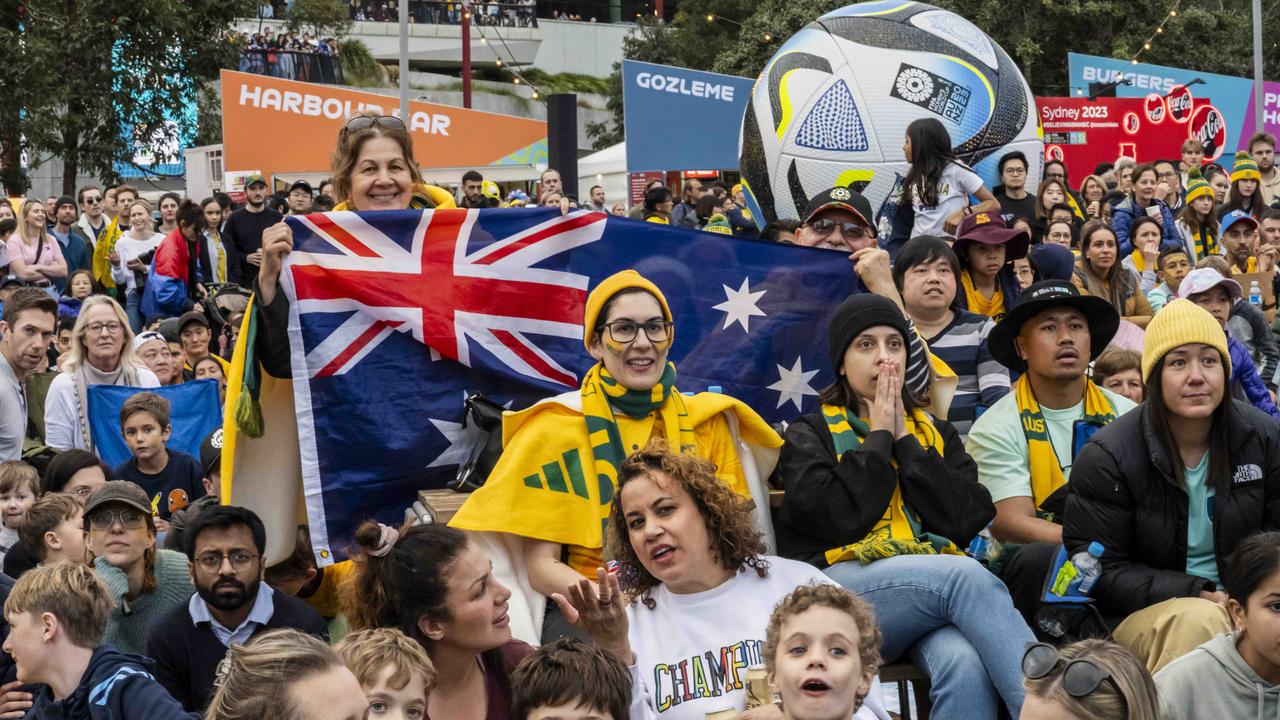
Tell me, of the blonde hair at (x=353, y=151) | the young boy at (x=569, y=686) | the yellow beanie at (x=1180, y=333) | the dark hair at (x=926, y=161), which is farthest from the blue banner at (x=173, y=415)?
the yellow beanie at (x=1180, y=333)

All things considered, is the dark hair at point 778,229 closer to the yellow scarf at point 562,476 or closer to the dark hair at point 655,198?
the yellow scarf at point 562,476

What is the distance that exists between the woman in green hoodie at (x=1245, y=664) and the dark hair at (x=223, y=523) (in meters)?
2.89

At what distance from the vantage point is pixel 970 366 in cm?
622

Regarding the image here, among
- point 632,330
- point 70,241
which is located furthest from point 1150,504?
point 70,241

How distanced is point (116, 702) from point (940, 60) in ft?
23.4

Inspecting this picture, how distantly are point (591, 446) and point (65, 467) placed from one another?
2.92 meters

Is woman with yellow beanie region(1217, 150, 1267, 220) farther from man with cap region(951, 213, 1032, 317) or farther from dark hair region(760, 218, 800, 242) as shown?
man with cap region(951, 213, 1032, 317)

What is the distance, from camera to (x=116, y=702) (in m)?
4.25

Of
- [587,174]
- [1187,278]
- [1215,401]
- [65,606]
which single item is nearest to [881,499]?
[1215,401]

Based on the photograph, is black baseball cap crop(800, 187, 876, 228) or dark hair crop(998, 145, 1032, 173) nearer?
black baseball cap crop(800, 187, 876, 228)

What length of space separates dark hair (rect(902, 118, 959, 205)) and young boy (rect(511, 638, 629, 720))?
470 cm

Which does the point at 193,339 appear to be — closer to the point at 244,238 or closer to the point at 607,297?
the point at 244,238

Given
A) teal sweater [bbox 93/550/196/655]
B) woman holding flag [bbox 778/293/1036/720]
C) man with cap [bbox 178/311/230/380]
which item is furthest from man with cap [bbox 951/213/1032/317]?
man with cap [bbox 178/311/230/380]

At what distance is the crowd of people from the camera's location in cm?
414
